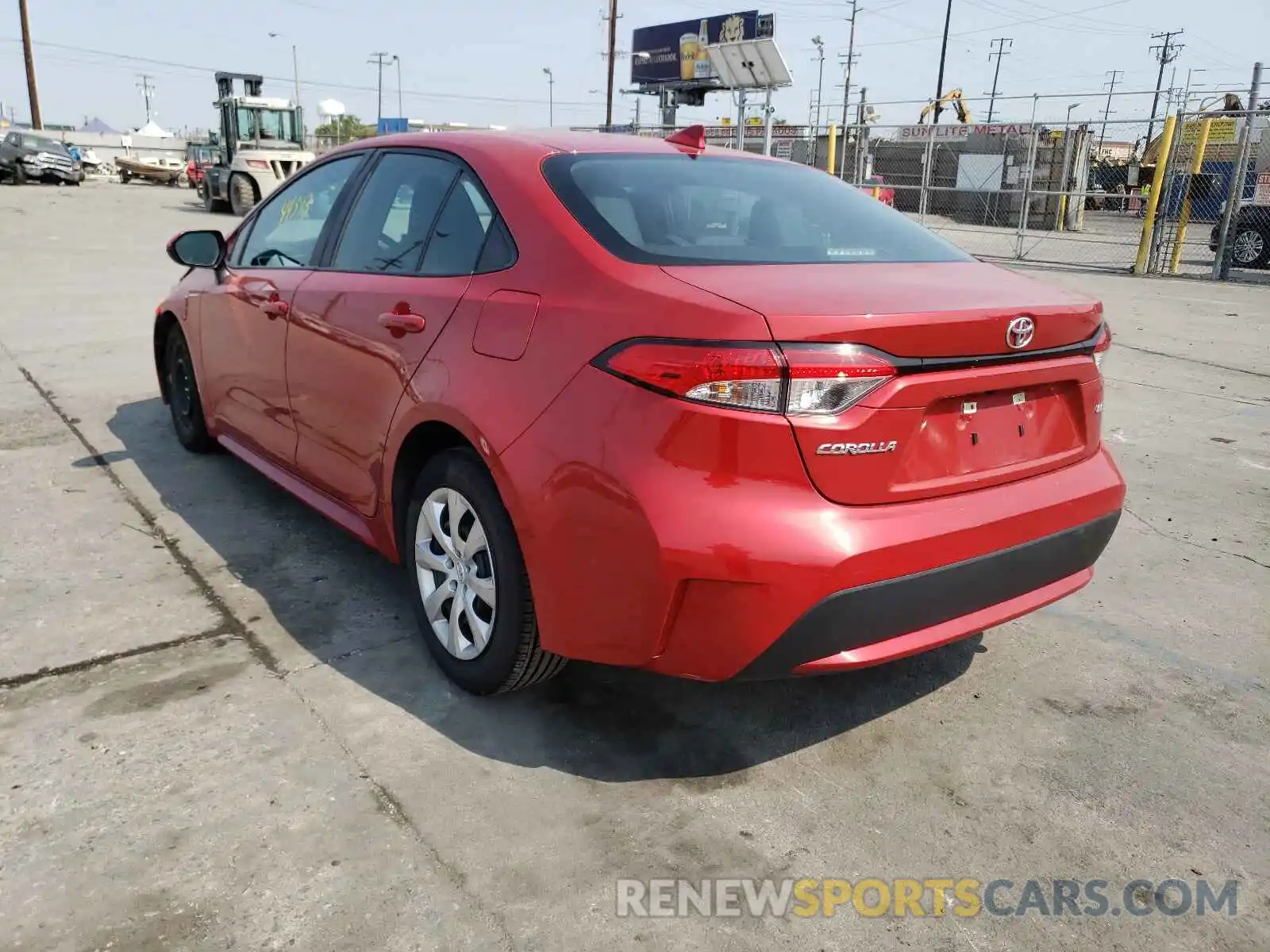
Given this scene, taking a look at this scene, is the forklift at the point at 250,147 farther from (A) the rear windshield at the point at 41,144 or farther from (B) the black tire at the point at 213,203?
(A) the rear windshield at the point at 41,144

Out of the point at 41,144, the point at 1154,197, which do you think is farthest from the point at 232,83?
the point at 1154,197

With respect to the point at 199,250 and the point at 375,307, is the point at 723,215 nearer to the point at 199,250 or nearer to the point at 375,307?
the point at 375,307

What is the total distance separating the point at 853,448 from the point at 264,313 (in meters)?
2.67

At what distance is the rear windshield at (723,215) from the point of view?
2646 mm

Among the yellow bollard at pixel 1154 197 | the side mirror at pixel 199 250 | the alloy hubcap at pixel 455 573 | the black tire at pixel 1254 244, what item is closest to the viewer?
the alloy hubcap at pixel 455 573

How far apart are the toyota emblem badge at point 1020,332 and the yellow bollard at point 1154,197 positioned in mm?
15298

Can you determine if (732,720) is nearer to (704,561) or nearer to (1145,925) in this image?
(704,561)

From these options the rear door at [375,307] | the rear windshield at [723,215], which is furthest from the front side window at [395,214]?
the rear windshield at [723,215]

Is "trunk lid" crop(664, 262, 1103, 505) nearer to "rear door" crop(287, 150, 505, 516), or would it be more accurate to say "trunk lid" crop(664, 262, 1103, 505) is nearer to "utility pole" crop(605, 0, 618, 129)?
"rear door" crop(287, 150, 505, 516)

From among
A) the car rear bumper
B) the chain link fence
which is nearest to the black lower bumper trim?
the car rear bumper

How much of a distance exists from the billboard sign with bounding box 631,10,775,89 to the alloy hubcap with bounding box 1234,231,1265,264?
2233 centimetres

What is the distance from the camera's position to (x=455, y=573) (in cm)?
290

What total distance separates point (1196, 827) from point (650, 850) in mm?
1365

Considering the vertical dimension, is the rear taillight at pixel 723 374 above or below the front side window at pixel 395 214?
below
